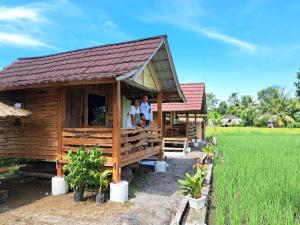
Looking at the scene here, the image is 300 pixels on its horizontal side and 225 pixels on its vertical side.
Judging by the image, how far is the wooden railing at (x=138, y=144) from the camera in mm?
6664

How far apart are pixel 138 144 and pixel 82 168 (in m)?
2.05

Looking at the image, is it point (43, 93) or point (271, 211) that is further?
point (43, 93)

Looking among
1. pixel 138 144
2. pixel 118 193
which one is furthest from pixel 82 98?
pixel 118 193

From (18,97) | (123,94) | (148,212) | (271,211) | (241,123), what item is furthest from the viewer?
(241,123)

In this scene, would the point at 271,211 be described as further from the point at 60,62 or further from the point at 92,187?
the point at 60,62

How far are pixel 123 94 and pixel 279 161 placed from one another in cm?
621

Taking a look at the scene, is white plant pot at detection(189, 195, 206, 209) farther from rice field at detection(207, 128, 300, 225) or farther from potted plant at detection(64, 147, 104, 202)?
potted plant at detection(64, 147, 104, 202)

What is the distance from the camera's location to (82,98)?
320 inches

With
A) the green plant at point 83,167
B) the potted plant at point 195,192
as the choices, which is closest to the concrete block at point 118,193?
the green plant at point 83,167

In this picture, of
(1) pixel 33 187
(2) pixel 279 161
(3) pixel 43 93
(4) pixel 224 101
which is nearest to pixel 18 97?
(3) pixel 43 93

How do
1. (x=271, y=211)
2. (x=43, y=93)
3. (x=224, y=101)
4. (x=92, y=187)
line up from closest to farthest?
1. (x=271, y=211)
2. (x=92, y=187)
3. (x=43, y=93)
4. (x=224, y=101)

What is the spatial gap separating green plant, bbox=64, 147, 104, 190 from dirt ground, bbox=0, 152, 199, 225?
48 centimetres

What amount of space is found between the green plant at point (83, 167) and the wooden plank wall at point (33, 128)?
4.08ft

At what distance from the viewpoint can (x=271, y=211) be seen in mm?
4738
